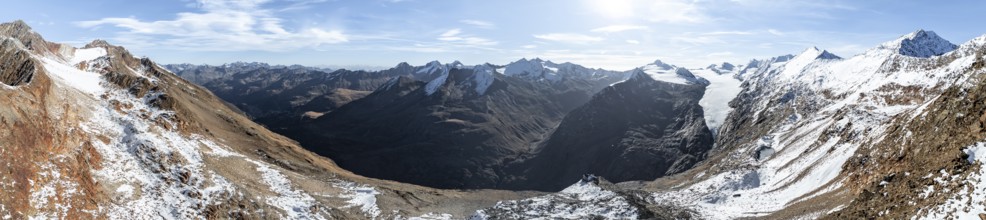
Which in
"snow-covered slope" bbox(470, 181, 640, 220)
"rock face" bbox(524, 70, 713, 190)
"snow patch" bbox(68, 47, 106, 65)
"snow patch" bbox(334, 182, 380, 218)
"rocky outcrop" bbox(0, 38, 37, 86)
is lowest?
"rock face" bbox(524, 70, 713, 190)

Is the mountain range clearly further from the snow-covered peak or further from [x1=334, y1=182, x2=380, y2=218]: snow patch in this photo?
the snow-covered peak

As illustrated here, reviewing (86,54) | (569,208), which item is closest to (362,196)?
(569,208)

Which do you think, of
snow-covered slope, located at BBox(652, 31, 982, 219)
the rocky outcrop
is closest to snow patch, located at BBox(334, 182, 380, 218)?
the rocky outcrop

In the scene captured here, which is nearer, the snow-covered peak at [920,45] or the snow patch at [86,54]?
the snow patch at [86,54]

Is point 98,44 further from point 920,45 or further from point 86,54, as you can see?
point 920,45

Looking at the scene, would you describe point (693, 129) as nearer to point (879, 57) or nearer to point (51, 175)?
point (879, 57)

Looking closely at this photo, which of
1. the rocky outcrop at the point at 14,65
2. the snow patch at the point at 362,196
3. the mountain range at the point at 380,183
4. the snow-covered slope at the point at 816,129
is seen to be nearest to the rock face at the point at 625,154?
the snow-covered slope at the point at 816,129

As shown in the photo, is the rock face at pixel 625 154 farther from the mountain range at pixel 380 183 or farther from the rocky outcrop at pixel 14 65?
the rocky outcrop at pixel 14 65

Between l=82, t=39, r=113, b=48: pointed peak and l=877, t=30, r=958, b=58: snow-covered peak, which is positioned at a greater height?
l=877, t=30, r=958, b=58: snow-covered peak
